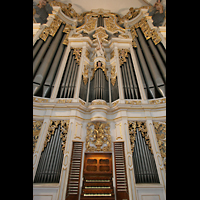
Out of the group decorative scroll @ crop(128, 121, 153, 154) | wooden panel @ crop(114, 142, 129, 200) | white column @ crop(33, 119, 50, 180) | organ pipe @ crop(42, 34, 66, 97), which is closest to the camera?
wooden panel @ crop(114, 142, 129, 200)

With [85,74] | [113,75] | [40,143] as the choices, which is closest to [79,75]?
[85,74]

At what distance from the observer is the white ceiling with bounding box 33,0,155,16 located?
9.94 metres

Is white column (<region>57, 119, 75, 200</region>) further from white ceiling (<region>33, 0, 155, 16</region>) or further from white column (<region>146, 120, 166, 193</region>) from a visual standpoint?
white ceiling (<region>33, 0, 155, 16</region>)

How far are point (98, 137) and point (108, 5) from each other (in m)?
11.1

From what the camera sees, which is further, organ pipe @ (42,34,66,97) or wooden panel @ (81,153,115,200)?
organ pipe @ (42,34,66,97)

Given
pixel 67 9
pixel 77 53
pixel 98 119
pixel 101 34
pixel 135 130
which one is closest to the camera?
pixel 135 130

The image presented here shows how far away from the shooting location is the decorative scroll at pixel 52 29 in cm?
711

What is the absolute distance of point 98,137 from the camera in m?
4.67

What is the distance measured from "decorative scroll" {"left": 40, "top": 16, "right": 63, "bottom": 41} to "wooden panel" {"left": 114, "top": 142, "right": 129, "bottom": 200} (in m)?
7.04

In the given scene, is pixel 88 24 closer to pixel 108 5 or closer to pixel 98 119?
pixel 108 5

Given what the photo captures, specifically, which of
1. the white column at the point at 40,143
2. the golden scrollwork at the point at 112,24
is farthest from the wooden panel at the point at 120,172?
the golden scrollwork at the point at 112,24

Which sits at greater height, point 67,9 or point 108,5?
point 108,5

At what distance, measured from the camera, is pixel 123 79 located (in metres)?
5.96

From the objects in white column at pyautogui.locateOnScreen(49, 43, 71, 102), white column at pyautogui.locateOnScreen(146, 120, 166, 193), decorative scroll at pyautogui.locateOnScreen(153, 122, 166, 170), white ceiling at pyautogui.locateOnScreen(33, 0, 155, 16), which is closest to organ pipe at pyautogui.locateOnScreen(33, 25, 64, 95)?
white column at pyautogui.locateOnScreen(49, 43, 71, 102)
